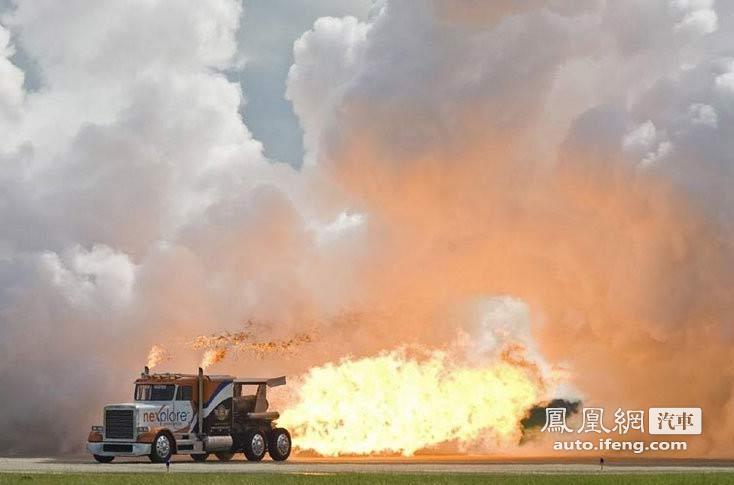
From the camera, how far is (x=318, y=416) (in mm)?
66188

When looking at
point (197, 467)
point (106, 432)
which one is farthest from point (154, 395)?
point (197, 467)

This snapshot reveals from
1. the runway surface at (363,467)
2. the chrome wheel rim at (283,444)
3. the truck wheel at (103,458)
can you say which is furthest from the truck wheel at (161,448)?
the chrome wheel rim at (283,444)

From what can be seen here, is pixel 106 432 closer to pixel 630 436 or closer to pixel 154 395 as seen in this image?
pixel 154 395

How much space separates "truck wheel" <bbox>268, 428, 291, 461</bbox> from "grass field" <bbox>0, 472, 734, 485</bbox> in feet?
47.4

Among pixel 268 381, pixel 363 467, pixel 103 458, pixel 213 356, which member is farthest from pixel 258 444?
pixel 363 467

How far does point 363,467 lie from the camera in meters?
53.5

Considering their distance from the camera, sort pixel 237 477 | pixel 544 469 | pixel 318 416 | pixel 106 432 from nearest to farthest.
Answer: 1. pixel 237 477
2. pixel 544 469
3. pixel 106 432
4. pixel 318 416

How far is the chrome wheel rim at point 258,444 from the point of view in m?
62.2

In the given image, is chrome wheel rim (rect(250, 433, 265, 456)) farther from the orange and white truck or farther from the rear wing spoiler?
the rear wing spoiler

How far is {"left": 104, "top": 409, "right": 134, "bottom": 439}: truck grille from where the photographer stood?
194 ft

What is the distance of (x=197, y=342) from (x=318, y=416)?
8.98m

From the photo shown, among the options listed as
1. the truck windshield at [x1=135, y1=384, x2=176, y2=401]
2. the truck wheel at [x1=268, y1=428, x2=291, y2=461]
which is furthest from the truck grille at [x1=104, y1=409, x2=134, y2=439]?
the truck wheel at [x1=268, y1=428, x2=291, y2=461]

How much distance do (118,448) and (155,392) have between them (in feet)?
11.7

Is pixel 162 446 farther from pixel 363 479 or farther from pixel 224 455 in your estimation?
pixel 363 479
